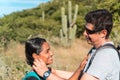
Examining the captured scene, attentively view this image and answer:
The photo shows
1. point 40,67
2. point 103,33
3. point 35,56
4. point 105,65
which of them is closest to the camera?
point 105,65

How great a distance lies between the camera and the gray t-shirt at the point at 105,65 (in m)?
3.62

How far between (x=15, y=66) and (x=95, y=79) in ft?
16.0

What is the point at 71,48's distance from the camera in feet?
91.8

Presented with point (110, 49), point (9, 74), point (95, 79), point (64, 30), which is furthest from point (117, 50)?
point (64, 30)

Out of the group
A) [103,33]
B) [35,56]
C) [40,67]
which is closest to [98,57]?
[103,33]

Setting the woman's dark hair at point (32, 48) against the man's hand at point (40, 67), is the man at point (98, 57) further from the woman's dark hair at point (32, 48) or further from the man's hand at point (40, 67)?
the woman's dark hair at point (32, 48)

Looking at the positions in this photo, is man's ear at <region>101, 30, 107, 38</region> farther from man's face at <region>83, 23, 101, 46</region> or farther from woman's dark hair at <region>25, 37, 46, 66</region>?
woman's dark hair at <region>25, 37, 46, 66</region>

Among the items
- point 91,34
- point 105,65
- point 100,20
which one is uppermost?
point 100,20

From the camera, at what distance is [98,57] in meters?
3.66

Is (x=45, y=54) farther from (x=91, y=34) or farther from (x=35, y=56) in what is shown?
(x=91, y=34)

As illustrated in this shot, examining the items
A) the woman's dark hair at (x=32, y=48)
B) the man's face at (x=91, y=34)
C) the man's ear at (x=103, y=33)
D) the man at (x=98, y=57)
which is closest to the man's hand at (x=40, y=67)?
the man at (x=98, y=57)

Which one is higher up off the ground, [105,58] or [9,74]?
[105,58]

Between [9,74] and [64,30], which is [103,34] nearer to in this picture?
[9,74]

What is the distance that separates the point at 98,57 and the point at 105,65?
0.08m
